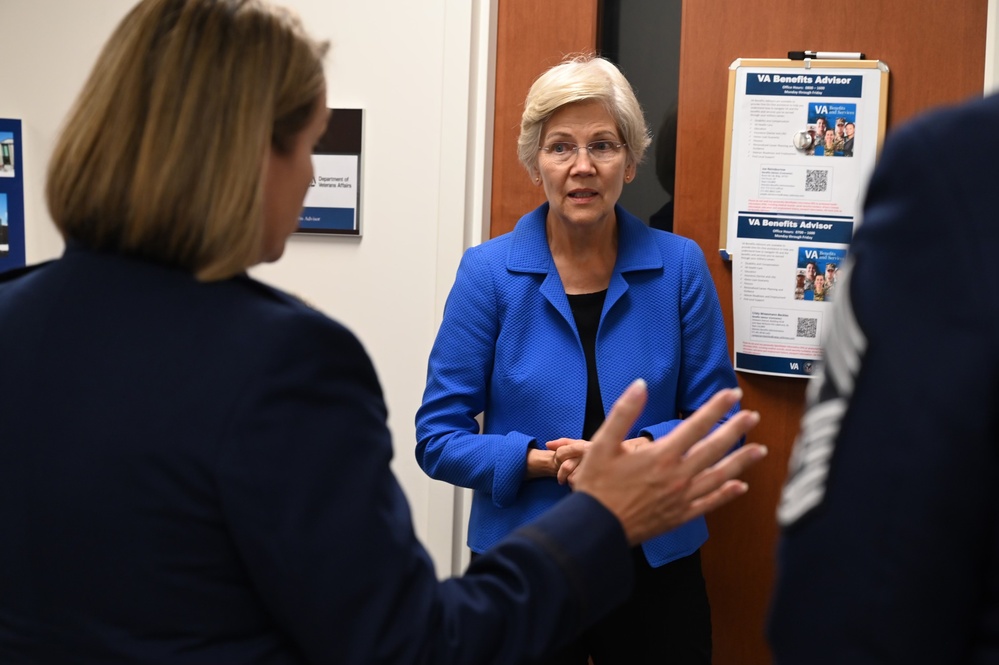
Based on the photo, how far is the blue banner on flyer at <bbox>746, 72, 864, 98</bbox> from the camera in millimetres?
2252

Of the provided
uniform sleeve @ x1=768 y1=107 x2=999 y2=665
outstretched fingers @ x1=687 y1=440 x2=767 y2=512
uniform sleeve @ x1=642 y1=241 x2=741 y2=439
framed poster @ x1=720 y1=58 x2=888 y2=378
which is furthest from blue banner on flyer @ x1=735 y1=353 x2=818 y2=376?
uniform sleeve @ x1=768 y1=107 x2=999 y2=665

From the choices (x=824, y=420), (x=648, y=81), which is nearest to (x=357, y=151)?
(x=648, y=81)

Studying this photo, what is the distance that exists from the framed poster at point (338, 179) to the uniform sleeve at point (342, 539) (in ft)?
5.37

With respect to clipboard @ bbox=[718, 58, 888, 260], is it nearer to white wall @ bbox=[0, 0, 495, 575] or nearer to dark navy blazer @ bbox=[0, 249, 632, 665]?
white wall @ bbox=[0, 0, 495, 575]

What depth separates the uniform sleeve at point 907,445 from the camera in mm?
595

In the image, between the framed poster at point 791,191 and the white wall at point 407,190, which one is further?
the white wall at point 407,190

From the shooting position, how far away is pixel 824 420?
66 centimetres

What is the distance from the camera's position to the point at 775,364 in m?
2.32

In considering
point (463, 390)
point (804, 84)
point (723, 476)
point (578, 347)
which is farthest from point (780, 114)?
point (723, 476)

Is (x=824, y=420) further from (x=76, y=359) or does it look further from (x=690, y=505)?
(x=76, y=359)

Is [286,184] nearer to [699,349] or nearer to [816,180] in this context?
[699,349]

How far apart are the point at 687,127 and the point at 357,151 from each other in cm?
82

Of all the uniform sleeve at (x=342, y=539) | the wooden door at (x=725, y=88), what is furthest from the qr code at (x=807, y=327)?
the uniform sleeve at (x=342, y=539)

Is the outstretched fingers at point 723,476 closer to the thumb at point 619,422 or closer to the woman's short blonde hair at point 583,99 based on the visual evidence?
the thumb at point 619,422
